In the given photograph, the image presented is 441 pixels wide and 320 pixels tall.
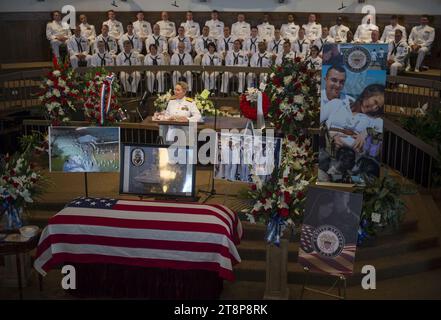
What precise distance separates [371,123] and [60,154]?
424 centimetres

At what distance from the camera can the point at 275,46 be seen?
1727cm

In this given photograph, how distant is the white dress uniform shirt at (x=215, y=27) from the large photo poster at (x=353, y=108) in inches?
344

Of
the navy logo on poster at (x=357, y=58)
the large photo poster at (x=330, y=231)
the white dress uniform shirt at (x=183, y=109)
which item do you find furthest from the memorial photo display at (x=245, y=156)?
the white dress uniform shirt at (x=183, y=109)

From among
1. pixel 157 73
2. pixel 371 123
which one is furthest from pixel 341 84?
pixel 157 73

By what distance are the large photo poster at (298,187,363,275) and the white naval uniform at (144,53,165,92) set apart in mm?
9315

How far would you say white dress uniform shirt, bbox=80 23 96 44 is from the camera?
1800cm

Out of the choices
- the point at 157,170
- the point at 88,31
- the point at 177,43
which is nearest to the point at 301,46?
the point at 177,43

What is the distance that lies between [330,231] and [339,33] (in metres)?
10.7

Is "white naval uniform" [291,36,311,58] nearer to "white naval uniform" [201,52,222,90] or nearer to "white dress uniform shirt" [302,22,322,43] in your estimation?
"white dress uniform shirt" [302,22,322,43]

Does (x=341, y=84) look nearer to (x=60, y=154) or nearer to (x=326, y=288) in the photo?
(x=326, y=288)

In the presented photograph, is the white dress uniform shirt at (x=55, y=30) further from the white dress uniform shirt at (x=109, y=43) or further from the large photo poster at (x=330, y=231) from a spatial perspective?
the large photo poster at (x=330, y=231)

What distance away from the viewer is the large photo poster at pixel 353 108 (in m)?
9.66

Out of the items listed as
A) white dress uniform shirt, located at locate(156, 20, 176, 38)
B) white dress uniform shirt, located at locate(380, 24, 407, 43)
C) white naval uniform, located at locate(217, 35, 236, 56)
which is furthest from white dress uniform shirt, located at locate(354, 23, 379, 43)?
white dress uniform shirt, located at locate(156, 20, 176, 38)

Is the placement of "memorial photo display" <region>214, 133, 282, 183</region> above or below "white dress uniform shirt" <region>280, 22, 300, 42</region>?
below
